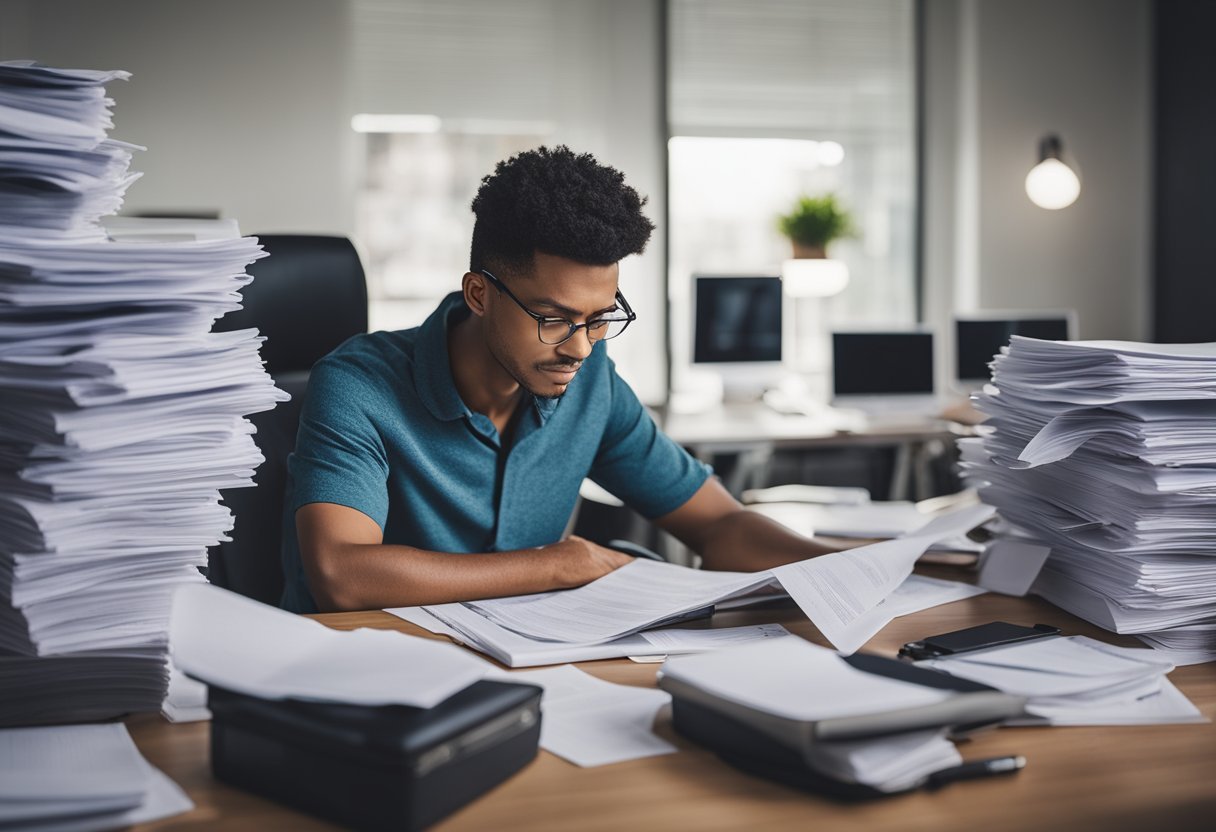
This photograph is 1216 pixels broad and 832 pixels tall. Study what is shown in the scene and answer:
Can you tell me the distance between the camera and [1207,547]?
1058 mm

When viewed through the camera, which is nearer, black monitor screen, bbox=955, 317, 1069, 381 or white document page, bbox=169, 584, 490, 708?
white document page, bbox=169, 584, 490, 708

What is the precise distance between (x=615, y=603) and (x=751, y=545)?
1.35 ft

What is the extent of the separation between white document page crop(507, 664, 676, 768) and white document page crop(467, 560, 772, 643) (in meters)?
0.09

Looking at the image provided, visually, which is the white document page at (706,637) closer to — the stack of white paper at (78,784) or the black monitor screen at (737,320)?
the stack of white paper at (78,784)

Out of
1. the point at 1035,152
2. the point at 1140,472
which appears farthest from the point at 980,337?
the point at 1140,472

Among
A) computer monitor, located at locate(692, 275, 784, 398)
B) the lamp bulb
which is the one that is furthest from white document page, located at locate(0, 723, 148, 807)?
the lamp bulb

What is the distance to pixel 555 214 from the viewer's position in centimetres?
139

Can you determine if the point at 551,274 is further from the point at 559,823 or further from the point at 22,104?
the point at 559,823

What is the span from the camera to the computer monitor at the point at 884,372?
397 centimetres

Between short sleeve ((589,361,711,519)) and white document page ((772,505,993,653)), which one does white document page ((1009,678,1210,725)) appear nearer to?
white document page ((772,505,993,653))

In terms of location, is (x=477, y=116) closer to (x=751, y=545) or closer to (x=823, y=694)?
(x=751, y=545)

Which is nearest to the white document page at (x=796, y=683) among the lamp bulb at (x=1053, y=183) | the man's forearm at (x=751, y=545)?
the man's forearm at (x=751, y=545)

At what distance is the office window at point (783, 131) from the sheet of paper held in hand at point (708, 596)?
11.5ft

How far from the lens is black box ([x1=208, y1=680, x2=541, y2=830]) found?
647 mm
